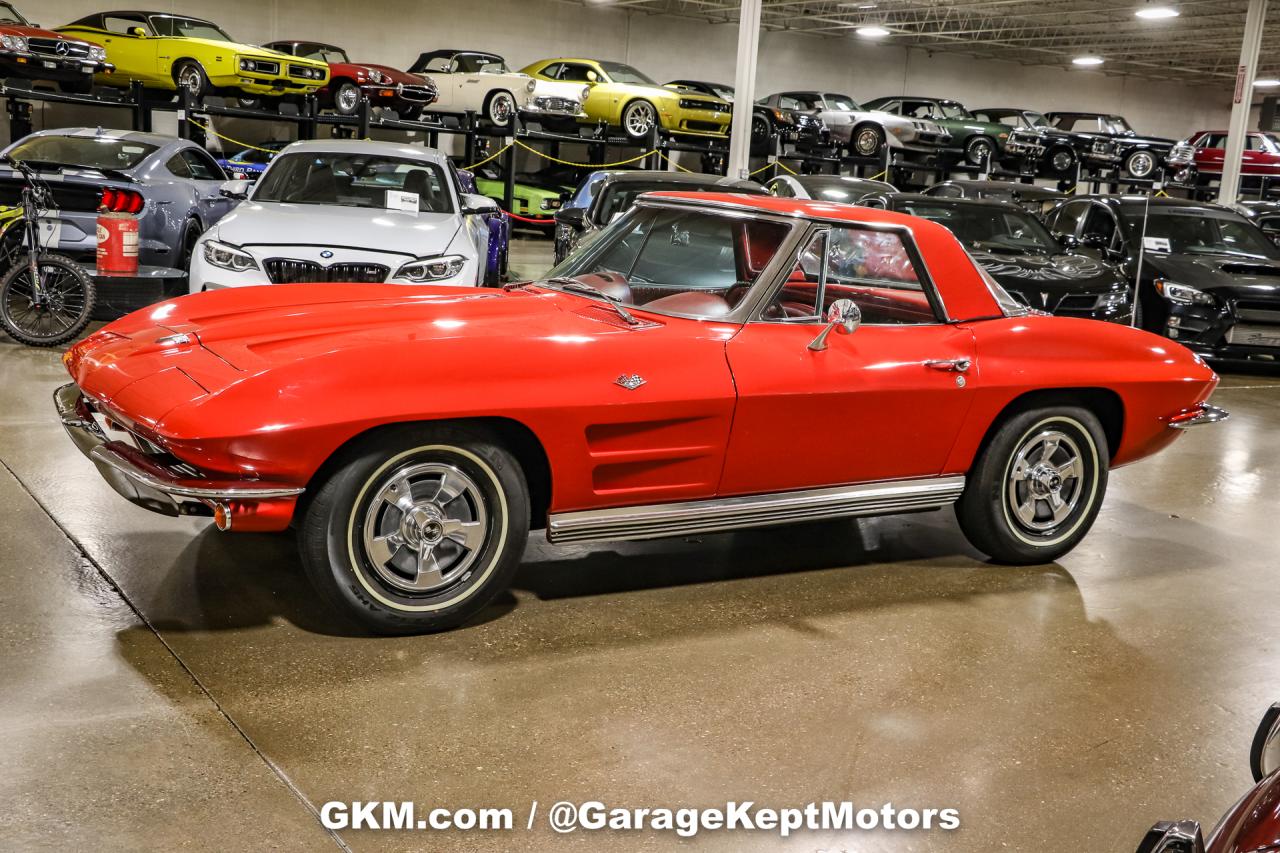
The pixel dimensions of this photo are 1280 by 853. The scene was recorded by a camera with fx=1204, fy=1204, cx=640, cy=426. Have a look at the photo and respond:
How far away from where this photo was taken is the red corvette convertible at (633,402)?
3.72m

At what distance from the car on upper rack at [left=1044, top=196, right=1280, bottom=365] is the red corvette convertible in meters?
6.18

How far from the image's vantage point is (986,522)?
5039 millimetres

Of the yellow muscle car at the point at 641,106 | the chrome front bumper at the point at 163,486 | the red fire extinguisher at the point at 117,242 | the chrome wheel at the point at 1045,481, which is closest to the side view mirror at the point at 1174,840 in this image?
Result: the chrome front bumper at the point at 163,486

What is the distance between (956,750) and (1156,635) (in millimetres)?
1491

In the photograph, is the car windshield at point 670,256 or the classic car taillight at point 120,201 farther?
the classic car taillight at point 120,201

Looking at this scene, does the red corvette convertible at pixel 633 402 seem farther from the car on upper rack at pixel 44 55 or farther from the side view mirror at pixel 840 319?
the car on upper rack at pixel 44 55

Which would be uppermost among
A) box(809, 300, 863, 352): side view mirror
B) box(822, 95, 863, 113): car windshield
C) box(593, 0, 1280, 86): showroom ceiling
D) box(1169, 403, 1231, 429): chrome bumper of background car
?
box(593, 0, 1280, 86): showroom ceiling

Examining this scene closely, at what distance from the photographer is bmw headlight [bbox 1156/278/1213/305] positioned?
36.1ft

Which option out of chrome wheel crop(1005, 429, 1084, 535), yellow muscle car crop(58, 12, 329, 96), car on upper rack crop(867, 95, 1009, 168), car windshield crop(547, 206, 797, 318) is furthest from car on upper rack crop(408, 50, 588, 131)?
chrome wheel crop(1005, 429, 1084, 535)

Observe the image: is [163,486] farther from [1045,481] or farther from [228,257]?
[228,257]

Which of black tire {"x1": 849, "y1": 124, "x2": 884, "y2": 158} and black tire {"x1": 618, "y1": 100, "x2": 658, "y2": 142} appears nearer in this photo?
black tire {"x1": 618, "y1": 100, "x2": 658, "y2": 142}

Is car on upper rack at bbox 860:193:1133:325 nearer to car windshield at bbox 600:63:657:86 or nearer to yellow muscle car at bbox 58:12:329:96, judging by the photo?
car windshield at bbox 600:63:657:86

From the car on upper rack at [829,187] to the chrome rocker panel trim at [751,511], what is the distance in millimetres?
6990

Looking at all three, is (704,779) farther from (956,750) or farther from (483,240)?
(483,240)
